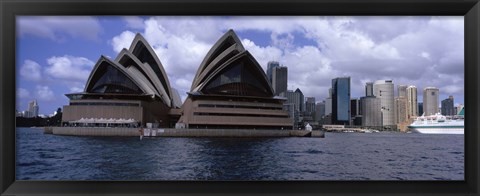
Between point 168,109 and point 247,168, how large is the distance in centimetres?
2201

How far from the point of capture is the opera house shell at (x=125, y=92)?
22.0 meters

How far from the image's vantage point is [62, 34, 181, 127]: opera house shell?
22.0m

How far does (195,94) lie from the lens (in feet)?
75.3

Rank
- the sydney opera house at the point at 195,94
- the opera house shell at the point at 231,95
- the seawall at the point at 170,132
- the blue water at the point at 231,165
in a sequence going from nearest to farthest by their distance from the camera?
the blue water at the point at 231,165, the seawall at the point at 170,132, the sydney opera house at the point at 195,94, the opera house shell at the point at 231,95

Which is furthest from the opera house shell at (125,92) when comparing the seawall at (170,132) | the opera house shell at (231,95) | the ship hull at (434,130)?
the ship hull at (434,130)

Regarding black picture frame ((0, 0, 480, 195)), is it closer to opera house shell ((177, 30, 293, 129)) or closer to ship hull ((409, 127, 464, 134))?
opera house shell ((177, 30, 293, 129))

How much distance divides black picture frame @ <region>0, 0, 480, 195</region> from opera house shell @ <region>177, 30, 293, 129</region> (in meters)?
20.4
